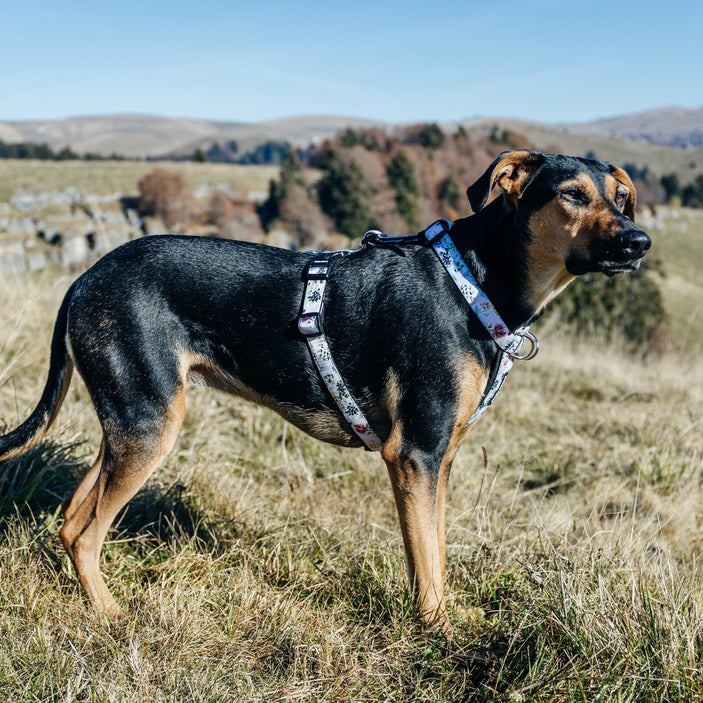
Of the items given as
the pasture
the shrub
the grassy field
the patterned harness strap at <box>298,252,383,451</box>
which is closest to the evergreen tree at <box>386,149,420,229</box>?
the grassy field

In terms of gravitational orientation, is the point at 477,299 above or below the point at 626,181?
below

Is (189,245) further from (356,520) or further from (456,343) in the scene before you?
(356,520)

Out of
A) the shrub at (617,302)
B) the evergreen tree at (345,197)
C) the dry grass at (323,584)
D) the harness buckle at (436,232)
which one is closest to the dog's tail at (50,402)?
the dry grass at (323,584)

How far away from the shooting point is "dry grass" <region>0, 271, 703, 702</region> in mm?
2330

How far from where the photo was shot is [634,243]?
2580 millimetres

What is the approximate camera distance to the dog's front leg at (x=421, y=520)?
8.95 ft

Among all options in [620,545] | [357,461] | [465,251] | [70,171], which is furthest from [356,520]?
[70,171]

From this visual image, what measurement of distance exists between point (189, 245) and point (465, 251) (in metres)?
1.23

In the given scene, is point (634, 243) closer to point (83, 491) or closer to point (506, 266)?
point (506, 266)

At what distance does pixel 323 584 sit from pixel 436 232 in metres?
1.69

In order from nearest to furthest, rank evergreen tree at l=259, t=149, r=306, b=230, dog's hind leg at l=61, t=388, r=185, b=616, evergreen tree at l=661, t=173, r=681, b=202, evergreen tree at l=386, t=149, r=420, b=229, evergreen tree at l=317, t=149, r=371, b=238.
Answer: dog's hind leg at l=61, t=388, r=185, b=616, evergreen tree at l=317, t=149, r=371, b=238, evergreen tree at l=259, t=149, r=306, b=230, evergreen tree at l=386, t=149, r=420, b=229, evergreen tree at l=661, t=173, r=681, b=202

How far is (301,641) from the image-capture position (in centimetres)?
256

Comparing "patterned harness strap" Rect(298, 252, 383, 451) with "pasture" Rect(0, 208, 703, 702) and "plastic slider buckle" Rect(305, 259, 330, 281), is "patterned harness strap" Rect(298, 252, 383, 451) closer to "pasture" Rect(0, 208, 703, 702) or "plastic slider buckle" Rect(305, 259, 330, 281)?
"plastic slider buckle" Rect(305, 259, 330, 281)

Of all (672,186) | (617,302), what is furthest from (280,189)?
(672,186)
